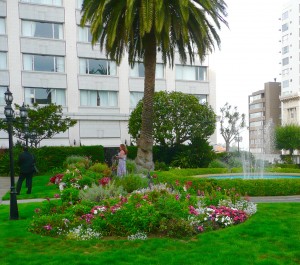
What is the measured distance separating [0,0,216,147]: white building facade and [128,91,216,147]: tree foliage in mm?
8611

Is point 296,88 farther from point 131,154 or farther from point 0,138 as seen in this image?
point 0,138

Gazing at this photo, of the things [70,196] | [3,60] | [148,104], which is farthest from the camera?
Answer: [3,60]

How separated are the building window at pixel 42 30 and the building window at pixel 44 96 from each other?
17.0 ft

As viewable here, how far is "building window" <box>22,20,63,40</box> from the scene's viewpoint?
38.6 metres

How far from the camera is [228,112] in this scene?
235 feet

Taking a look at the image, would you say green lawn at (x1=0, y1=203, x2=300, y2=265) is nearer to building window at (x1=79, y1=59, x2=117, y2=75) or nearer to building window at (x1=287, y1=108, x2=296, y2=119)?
building window at (x1=79, y1=59, x2=117, y2=75)

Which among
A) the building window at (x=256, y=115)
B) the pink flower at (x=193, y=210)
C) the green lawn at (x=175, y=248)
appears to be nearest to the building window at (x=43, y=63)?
the green lawn at (x=175, y=248)

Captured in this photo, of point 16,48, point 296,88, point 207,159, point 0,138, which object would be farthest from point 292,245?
point 296,88

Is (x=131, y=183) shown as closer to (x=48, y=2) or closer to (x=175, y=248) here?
(x=175, y=248)

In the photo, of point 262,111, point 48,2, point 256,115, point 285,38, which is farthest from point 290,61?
point 48,2

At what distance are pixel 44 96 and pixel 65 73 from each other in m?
3.05

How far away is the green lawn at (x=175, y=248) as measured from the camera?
6.78m

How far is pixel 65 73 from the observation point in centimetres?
3966

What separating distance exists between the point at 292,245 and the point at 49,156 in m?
26.5
